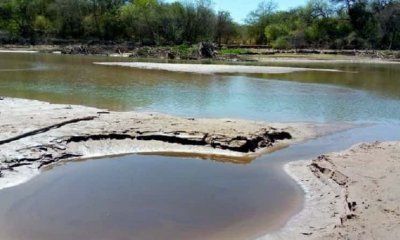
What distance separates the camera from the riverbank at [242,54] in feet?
210

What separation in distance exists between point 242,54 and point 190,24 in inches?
1050

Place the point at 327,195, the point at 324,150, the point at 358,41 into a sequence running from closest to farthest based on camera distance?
the point at 327,195 < the point at 324,150 < the point at 358,41

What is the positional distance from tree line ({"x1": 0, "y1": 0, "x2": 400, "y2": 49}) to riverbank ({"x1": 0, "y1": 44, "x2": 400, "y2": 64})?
9080mm

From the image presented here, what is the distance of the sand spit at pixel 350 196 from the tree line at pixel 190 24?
243 ft

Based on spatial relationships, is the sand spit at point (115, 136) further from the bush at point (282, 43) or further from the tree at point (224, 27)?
the tree at point (224, 27)

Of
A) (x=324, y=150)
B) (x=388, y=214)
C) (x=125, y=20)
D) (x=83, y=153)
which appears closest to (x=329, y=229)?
(x=388, y=214)

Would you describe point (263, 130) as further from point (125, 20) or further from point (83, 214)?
point (125, 20)

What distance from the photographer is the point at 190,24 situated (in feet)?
304

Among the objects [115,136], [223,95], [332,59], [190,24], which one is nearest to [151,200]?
[115,136]

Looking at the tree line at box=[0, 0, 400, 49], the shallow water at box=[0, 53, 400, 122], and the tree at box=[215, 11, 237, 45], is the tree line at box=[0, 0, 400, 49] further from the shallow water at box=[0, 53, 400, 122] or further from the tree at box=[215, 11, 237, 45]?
the shallow water at box=[0, 53, 400, 122]

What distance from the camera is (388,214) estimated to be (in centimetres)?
754

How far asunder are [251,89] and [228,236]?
20179mm

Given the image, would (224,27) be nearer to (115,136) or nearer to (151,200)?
(115,136)

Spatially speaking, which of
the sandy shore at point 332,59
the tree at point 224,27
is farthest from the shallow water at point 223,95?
the tree at point 224,27
